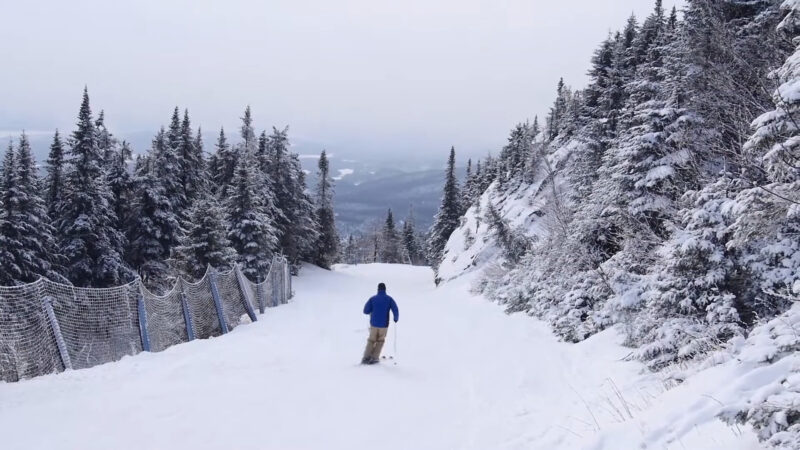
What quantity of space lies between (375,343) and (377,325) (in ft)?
1.18

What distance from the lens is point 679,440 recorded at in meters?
3.79

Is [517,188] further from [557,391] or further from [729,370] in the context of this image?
[729,370]

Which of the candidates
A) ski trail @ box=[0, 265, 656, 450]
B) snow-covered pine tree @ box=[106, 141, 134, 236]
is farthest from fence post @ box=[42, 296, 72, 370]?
snow-covered pine tree @ box=[106, 141, 134, 236]

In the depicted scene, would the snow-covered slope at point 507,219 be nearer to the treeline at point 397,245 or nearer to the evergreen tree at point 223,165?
the evergreen tree at point 223,165

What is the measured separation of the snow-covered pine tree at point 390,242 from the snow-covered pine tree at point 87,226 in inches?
2546

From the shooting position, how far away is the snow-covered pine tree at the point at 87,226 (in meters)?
28.3

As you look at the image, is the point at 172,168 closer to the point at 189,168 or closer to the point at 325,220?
the point at 189,168

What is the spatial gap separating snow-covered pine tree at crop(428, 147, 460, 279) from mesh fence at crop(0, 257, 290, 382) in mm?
47425

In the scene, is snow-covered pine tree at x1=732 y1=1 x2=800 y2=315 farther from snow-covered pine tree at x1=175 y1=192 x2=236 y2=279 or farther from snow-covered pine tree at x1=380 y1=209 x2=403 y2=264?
snow-covered pine tree at x1=380 y1=209 x2=403 y2=264

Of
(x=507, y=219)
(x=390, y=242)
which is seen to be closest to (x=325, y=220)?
(x=507, y=219)

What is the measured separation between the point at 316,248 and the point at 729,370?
50652 millimetres

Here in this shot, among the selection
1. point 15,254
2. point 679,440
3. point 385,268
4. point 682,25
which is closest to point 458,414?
point 679,440

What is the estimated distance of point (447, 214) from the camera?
61.8 m

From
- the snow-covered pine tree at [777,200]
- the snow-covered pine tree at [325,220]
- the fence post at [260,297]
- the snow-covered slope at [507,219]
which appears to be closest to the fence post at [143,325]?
the fence post at [260,297]
